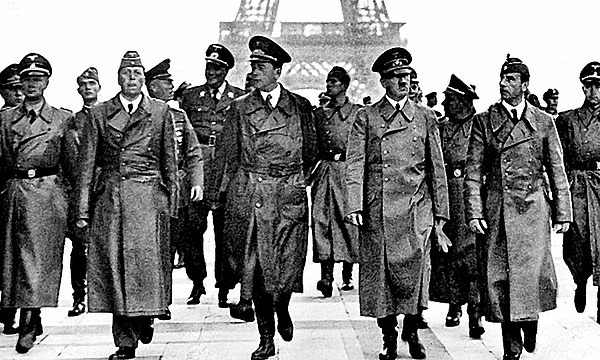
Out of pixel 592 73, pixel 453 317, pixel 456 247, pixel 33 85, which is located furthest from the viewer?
pixel 592 73

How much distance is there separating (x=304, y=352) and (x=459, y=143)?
1632 millimetres

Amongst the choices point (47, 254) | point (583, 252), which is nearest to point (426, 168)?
point (583, 252)

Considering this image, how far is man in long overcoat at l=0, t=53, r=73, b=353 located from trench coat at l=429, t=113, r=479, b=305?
2287 millimetres

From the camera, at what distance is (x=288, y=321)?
5.09m

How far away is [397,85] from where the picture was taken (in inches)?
193

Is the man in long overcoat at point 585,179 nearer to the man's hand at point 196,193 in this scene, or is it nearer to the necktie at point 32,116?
the man's hand at point 196,193

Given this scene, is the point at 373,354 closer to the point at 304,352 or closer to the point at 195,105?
the point at 304,352

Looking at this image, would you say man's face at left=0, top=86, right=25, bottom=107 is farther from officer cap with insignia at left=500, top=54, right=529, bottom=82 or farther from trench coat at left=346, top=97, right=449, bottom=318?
officer cap with insignia at left=500, top=54, right=529, bottom=82

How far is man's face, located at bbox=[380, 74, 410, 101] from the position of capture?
193 inches

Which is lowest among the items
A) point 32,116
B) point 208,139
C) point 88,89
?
point 208,139

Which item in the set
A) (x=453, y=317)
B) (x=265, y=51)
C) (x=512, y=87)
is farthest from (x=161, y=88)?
(x=512, y=87)

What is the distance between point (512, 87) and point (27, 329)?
3032mm

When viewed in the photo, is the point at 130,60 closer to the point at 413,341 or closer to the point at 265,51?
the point at 265,51

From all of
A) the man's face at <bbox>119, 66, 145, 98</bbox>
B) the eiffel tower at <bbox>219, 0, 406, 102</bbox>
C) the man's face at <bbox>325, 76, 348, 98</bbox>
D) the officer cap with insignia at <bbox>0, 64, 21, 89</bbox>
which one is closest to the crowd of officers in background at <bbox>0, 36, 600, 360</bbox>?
the man's face at <bbox>119, 66, 145, 98</bbox>
